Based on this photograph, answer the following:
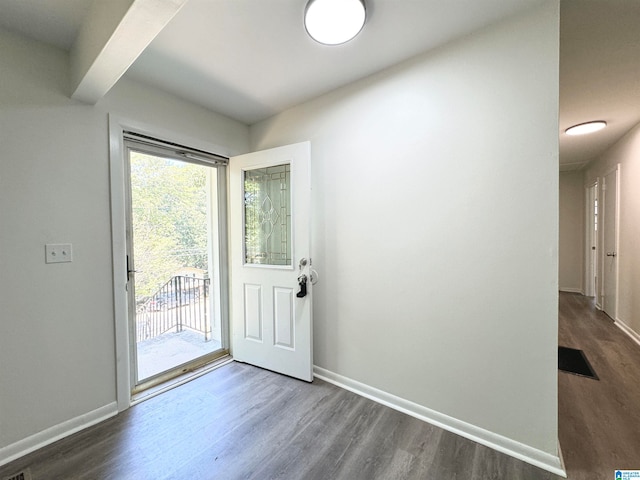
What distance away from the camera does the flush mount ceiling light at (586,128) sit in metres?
2.89

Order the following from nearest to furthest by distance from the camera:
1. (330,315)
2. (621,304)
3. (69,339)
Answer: (69,339) → (330,315) → (621,304)

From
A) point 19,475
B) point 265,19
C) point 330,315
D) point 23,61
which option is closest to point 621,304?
point 330,315

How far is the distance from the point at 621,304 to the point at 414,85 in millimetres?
4066

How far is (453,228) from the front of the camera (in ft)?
5.42

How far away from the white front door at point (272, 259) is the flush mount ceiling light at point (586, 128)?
3164mm

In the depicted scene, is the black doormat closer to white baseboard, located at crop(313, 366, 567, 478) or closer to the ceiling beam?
white baseboard, located at crop(313, 366, 567, 478)

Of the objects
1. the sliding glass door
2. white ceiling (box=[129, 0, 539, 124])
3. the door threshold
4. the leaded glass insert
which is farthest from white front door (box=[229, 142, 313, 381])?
white ceiling (box=[129, 0, 539, 124])

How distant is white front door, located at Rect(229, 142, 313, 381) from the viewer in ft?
7.27

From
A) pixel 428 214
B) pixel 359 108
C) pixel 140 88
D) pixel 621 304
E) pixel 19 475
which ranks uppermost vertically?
pixel 140 88

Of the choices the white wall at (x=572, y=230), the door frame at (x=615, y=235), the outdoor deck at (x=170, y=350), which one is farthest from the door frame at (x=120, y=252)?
the white wall at (x=572, y=230)

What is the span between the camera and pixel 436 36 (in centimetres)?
161

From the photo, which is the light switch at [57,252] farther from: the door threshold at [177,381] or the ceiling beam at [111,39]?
the door threshold at [177,381]

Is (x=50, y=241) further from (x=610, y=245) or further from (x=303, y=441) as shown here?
(x=610, y=245)

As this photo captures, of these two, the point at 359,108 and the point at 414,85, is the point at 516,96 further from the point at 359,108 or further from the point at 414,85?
the point at 359,108
